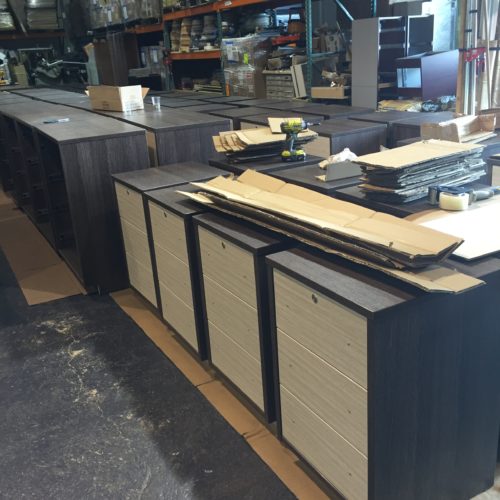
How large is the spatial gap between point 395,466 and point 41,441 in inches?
45.7

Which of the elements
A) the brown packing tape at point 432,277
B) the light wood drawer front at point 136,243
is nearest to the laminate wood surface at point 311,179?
the brown packing tape at point 432,277

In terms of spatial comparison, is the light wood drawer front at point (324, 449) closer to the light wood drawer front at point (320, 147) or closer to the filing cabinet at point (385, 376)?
the filing cabinet at point (385, 376)

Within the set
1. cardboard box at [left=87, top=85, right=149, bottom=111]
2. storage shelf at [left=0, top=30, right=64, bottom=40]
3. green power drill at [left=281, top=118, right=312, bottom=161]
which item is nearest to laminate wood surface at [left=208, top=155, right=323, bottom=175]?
green power drill at [left=281, top=118, right=312, bottom=161]

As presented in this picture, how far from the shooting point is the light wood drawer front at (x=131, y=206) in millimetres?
2398

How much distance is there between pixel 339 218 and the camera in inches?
60.2

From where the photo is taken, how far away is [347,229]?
4.64 feet

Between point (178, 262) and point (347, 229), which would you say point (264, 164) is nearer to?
point (178, 262)

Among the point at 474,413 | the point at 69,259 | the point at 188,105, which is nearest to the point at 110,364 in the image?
the point at 69,259

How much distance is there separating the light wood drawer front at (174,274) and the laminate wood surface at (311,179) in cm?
50

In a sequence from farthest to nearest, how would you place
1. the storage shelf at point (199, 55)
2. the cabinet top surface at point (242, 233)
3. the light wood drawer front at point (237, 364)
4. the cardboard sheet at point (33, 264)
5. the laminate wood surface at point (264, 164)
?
1. the storage shelf at point (199, 55)
2. the cardboard sheet at point (33, 264)
3. the laminate wood surface at point (264, 164)
4. the light wood drawer front at point (237, 364)
5. the cabinet top surface at point (242, 233)

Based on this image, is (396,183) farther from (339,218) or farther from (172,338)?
(172,338)

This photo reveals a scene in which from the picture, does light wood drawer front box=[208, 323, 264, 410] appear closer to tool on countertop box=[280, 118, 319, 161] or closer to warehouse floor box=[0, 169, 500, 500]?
warehouse floor box=[0, 169, 500, 500]

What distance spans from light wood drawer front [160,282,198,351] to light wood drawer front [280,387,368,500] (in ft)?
2.10

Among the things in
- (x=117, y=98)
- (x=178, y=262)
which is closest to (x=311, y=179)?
(x=178, y=262)
